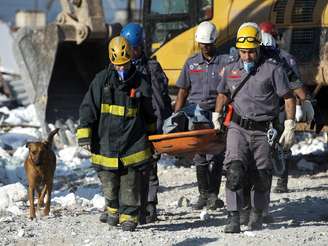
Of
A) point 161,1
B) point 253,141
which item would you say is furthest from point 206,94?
point 161,1

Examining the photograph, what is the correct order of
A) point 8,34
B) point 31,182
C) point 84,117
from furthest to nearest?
1. point 8,34
2. point 31,182
3. point 84,117

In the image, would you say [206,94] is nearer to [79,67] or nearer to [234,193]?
[234,193]

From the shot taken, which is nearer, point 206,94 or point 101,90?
point 101,90

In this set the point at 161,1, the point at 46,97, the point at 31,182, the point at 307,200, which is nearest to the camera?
the point at 31,182

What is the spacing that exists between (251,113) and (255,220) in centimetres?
109

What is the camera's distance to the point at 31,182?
34.7 feet

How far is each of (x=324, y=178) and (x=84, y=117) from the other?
6021 millimetres

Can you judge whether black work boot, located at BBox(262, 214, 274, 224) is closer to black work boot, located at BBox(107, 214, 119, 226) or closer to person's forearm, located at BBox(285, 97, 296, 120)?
person's forearm, located at BBox(285, 97, 296, 120)

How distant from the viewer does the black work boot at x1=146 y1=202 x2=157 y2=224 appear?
32.7 ft

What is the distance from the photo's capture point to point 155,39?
15.7 metres

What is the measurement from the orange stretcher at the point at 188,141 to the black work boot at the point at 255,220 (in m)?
0.78

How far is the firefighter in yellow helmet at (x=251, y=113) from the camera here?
29.5 ft

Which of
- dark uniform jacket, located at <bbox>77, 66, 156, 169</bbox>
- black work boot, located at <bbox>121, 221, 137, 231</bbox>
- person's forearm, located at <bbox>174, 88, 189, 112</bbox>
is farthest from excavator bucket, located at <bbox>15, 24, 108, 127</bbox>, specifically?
black work boot, located at <bbox>121, 221, 137, 231</bbox>

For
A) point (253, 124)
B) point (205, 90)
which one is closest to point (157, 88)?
point (205, 90)
